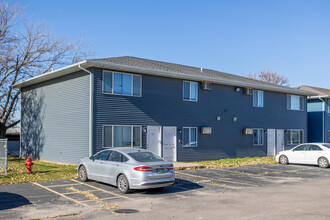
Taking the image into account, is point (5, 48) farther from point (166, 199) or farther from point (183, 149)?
point (166, 199)

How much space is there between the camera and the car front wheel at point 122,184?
10.8 metres

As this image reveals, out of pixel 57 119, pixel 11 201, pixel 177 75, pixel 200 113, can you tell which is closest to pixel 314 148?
→ pixel 200 113

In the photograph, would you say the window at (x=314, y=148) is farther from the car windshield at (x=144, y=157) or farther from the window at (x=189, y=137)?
the car windshield at (x=144, y=157)

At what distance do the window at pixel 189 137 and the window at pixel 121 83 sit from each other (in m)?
4.19

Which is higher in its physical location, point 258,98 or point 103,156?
point 258,98

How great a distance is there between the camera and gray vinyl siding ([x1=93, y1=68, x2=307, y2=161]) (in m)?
18.2

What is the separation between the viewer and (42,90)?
22.5 meters

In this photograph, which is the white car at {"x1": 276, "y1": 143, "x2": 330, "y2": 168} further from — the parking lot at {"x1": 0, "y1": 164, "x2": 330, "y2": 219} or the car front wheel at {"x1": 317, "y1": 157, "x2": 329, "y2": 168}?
the parking lot at {"x1": 0, "y1": 164, "x2": 330, "y2": 219}

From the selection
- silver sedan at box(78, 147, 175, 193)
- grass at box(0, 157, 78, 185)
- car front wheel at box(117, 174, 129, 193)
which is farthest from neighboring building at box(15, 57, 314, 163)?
car front wheel at box(117, 174, 129, 193)

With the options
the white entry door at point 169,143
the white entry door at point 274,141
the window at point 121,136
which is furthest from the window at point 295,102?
the window at point 121,136

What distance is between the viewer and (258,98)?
26.2 metres

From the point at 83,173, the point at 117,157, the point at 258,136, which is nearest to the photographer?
the point at 117,157

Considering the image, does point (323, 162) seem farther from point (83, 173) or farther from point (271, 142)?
point (83, 173)

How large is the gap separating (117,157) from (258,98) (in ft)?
56.4
